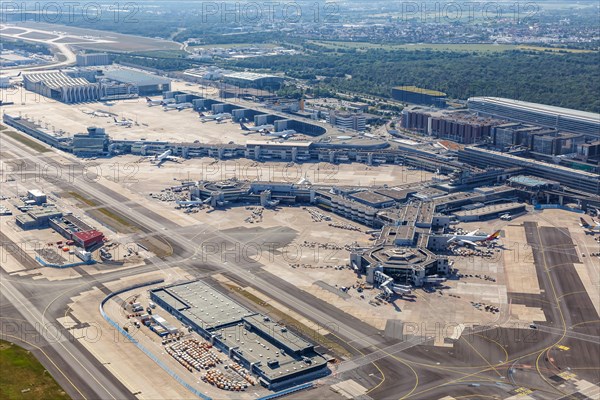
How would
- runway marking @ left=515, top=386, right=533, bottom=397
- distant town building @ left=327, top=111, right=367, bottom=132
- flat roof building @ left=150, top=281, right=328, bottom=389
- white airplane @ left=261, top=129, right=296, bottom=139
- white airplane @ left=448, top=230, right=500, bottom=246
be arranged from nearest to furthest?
runway marking @ left=515, top=386, right=533, bottom=397 < flat roof building @ left=150, top=281, right=328, bottom=389 < white airplane @ left=448, top=230, right=500, bottom=246 < white airplane @ left=261, top=129, right=296, bottom=139 < distant town building @ left=327, top=111, right=367, bottom=132

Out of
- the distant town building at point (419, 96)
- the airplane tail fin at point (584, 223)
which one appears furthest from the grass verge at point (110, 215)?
the distant town building at point (419, 96)

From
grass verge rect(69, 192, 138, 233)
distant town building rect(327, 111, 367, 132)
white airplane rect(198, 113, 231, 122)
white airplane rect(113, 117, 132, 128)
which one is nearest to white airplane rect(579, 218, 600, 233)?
grass verge rect(69, 192, 138, 233)

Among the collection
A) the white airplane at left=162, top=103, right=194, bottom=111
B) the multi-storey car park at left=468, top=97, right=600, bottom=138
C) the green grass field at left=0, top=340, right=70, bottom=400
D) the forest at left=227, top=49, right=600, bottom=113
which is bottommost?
the green grass field at left=0, top=340, right=70, bottom=400

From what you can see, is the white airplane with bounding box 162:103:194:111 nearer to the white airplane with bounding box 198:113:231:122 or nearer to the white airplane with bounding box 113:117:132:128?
the white airplane with bounding box 198:113:231:122

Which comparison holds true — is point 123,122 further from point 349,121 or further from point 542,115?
point 542,115

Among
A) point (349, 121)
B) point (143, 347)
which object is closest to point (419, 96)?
point (349, 121)

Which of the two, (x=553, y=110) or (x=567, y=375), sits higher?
(x=553, y=110)

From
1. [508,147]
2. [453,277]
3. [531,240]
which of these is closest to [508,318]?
[453,277]
